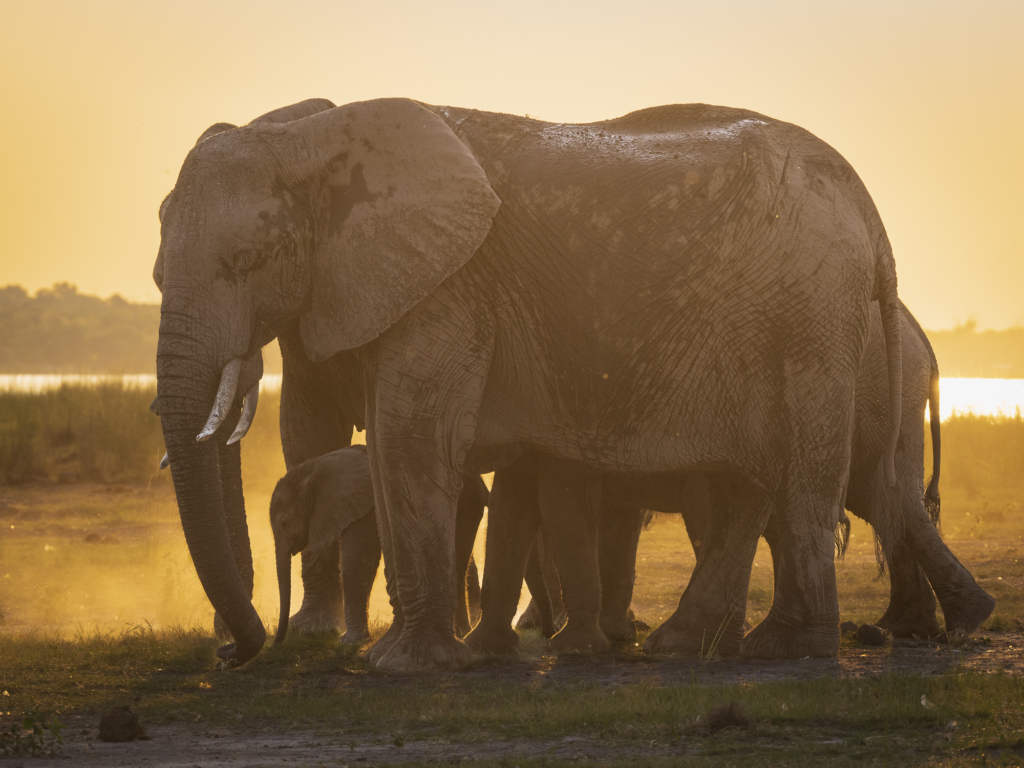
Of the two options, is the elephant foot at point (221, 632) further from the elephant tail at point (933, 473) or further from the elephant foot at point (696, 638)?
the elephant tail at point (933, 473)

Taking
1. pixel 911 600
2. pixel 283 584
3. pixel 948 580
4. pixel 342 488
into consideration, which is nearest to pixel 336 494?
pixel 342 488

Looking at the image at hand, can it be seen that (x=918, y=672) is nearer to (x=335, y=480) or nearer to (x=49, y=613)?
(x=335, y=480)

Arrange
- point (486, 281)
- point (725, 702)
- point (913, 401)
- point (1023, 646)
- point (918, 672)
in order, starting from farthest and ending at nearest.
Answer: point (913, 401), point (1023, 646), point (486, 281), point (918, 672), point (725, 702)

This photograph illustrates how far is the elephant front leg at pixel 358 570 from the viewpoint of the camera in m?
9.03

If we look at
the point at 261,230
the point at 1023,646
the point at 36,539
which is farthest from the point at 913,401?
the point at 36,539

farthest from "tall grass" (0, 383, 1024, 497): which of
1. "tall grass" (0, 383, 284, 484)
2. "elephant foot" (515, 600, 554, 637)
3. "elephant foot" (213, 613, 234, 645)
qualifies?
"elephant foot" (213, 613, 234, 645)

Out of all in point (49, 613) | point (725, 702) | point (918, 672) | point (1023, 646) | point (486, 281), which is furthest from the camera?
point (49, 613)

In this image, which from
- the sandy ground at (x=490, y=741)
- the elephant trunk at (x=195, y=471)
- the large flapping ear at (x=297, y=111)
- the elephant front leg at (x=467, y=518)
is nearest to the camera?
the sandy ground at (x=490, y=741)

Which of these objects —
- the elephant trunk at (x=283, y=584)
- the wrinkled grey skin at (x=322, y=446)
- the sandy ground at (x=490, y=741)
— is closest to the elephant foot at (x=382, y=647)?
the sandy ground at (x=490, y=741)

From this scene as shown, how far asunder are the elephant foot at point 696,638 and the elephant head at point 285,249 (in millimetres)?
2670

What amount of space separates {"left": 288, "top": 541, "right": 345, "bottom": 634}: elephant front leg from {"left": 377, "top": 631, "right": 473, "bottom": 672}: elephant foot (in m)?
1.90

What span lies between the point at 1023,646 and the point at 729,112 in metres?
4.10

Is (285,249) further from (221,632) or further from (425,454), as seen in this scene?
(221,632)

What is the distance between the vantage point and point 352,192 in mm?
7957
